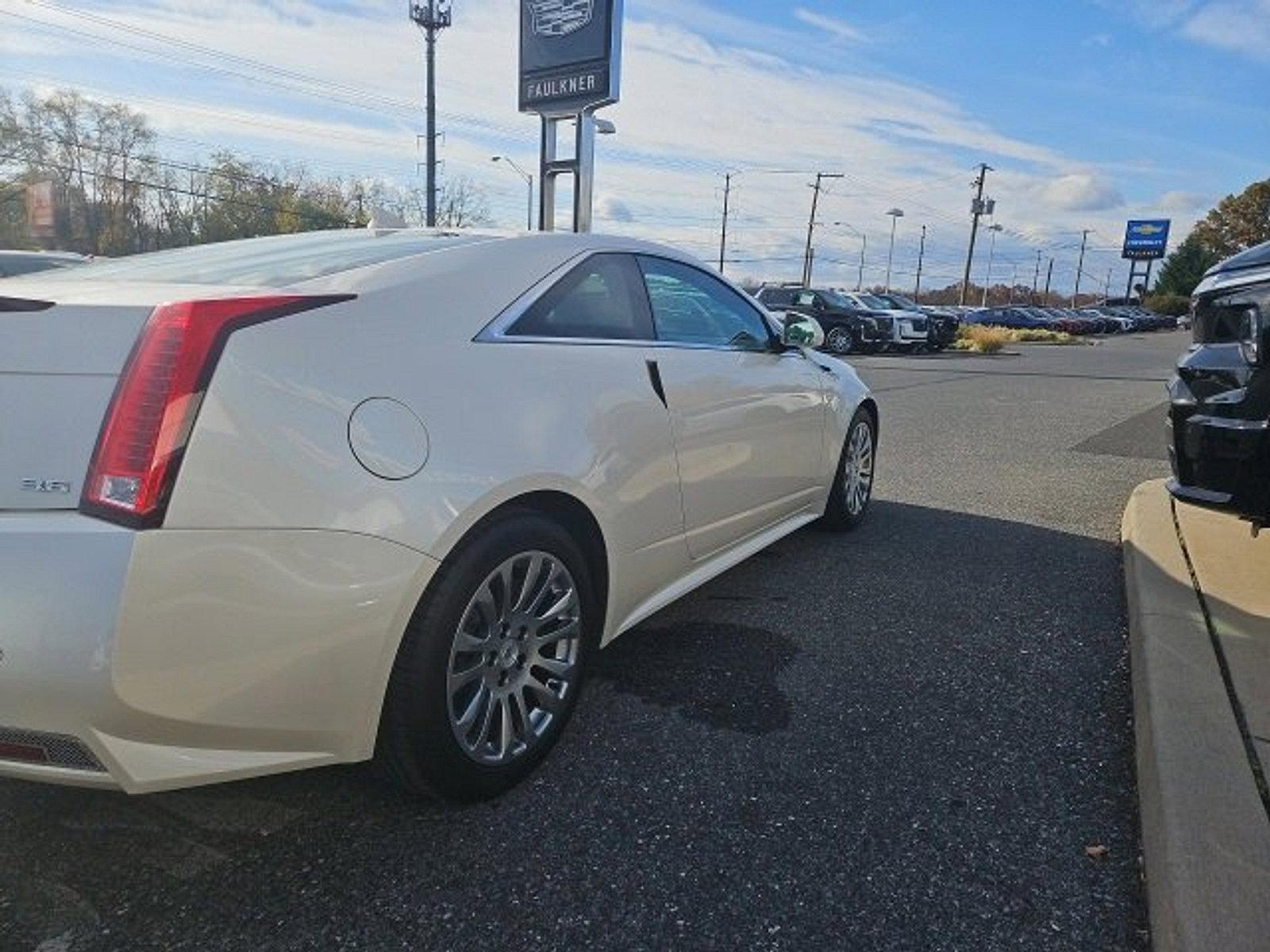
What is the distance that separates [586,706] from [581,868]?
0.82 metres

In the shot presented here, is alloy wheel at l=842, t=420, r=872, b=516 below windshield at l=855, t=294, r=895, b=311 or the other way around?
below

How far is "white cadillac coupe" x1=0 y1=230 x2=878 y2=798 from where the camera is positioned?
1703 mm

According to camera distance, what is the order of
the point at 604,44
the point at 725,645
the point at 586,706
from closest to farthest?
the point at 586,706
the point at 725,645
the point at 604,44

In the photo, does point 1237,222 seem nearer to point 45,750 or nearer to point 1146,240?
point 1146,240

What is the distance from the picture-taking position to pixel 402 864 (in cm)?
207

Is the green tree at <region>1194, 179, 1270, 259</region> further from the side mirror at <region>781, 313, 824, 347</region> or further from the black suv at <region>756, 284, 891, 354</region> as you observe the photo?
the side mirror at <region>781, 313, 824, 347</region>

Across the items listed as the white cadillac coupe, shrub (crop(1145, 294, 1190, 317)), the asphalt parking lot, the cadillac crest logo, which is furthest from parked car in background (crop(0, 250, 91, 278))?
shrub (crop(1145, 294, 1190, 317))

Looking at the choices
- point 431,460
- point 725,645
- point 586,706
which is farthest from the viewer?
point 725,645

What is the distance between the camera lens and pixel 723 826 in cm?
224

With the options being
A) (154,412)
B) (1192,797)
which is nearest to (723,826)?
(1192,797)

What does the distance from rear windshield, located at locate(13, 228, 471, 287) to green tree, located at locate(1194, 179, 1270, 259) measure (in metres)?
79.2

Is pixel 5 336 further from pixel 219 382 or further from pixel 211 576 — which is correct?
pixel 211 576

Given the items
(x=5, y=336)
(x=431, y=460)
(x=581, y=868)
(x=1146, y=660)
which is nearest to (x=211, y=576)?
(x=431, y=460)

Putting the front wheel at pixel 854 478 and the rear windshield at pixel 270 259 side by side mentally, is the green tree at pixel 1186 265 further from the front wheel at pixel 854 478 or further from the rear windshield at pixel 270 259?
the rear windshield at pixel 270 259
